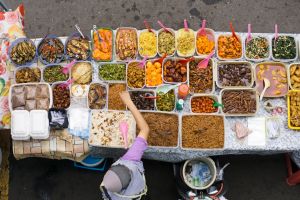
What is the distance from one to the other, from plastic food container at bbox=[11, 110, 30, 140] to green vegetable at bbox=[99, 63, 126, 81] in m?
0.71

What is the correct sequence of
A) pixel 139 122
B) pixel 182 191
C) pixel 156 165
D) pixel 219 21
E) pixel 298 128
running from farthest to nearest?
pixel 219 21 → pixel 156 165 → pixel 182 191 → pixel 298 128 → pixel 139 122

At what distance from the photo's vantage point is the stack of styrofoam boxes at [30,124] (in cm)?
300

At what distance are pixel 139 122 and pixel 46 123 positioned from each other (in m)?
0.86

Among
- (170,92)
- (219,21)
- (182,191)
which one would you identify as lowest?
(182,191)

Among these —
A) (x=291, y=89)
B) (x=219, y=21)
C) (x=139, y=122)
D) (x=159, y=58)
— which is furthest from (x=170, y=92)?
(x=219, y=21)

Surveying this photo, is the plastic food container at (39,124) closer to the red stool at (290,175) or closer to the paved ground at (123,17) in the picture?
the paved ground at (123,17)

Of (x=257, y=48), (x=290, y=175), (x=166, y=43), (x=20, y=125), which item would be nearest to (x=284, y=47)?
(x=257, y=48)

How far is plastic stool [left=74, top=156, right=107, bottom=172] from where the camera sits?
3748 mm

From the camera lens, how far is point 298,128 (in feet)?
9.80

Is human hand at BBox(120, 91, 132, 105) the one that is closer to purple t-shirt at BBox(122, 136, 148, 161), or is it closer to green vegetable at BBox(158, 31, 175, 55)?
purple t-shirt at BBox(122, 136, 148, 161)

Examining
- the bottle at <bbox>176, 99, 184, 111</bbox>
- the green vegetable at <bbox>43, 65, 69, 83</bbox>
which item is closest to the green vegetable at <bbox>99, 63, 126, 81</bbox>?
the green vegetable at <bbox>43, 65, 69, 83</bbox>

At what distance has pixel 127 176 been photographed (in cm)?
244

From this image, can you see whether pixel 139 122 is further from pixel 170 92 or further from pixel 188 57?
pixel 188 57

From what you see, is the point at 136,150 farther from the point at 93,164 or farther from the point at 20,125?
the point at 93,164
